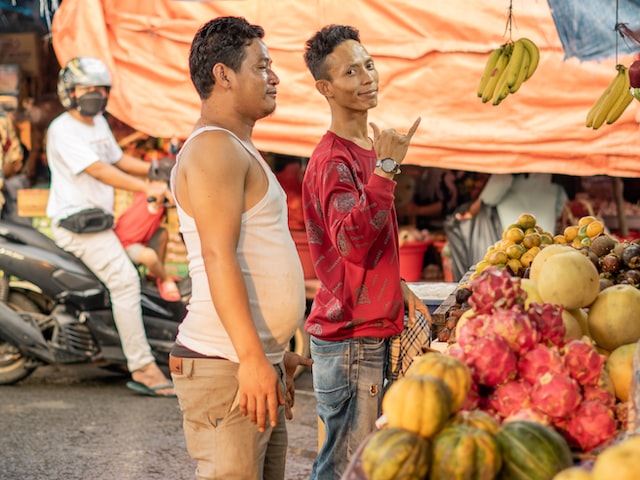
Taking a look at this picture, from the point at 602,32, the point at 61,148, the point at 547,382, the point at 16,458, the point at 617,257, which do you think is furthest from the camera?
the point at 61,148

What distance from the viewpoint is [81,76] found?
679cm

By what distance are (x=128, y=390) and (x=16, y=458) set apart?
1.65m

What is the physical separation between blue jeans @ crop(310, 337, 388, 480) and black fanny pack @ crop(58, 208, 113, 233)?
3612mm

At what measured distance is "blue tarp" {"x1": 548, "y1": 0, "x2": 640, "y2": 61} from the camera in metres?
6.18

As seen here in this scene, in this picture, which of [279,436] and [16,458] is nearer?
[279,436]

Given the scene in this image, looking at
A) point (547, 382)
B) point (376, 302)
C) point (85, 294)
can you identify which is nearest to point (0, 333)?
point (85, 294)

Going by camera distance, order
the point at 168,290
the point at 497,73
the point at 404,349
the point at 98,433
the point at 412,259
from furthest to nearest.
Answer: the point at 412,259 < the point at 168,290 < the point at 98,433 < the point at 497,73 < the point at 404,349

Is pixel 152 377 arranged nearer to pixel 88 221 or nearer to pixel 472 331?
pixel 88 221

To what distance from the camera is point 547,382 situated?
2.21 metres

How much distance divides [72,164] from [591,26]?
12.3ft

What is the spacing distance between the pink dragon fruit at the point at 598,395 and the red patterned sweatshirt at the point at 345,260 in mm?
1223

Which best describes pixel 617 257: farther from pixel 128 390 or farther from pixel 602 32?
pixel 128 390

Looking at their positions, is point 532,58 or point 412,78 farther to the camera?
point 412,78

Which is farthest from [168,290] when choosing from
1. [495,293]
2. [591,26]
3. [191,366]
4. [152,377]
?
[495,293]
